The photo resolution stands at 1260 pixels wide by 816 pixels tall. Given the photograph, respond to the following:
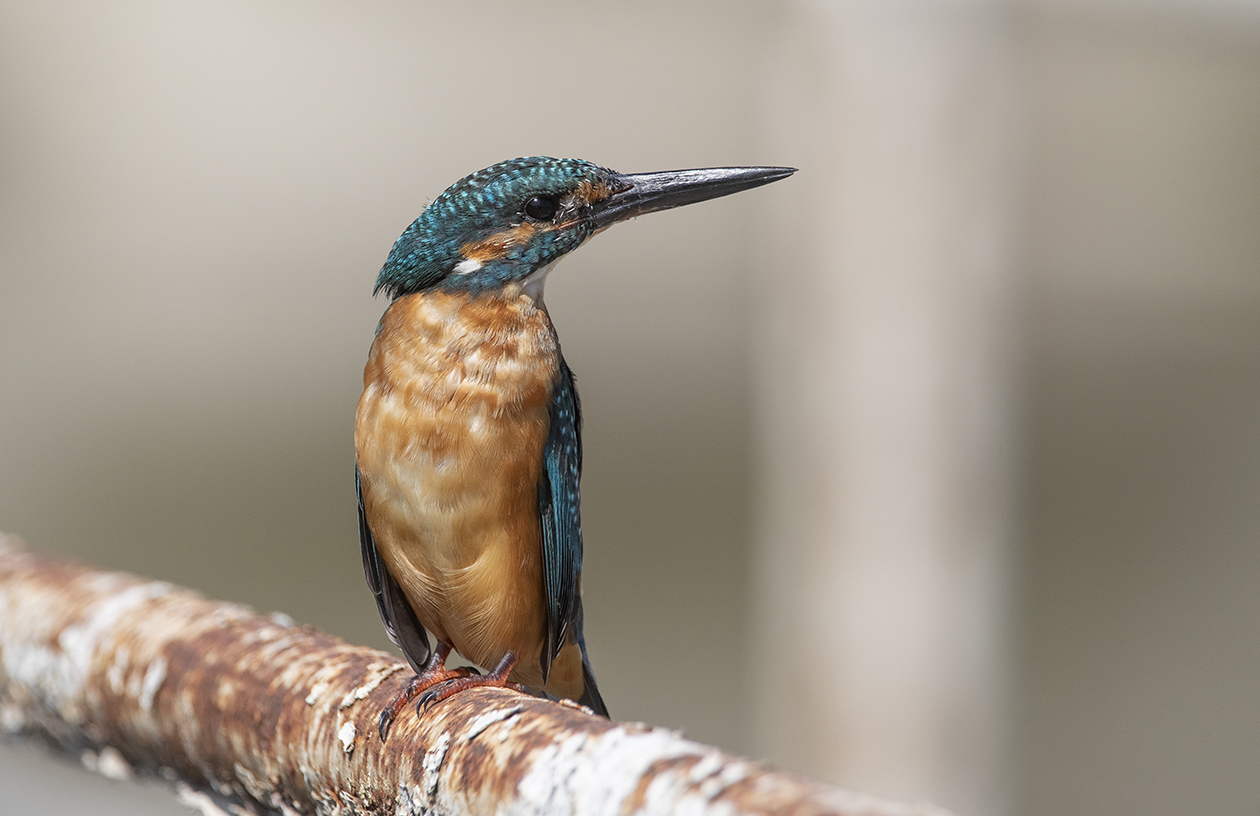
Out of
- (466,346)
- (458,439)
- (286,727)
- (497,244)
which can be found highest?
(497,244)

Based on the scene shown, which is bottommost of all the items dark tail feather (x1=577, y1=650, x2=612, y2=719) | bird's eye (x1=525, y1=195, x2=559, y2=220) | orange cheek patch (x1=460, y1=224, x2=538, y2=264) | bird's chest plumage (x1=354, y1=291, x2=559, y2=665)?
dark tail feather (x1=577, y1=650, x2=612, y2=719)

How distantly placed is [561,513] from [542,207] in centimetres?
45

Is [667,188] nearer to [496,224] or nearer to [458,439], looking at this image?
[496,224]

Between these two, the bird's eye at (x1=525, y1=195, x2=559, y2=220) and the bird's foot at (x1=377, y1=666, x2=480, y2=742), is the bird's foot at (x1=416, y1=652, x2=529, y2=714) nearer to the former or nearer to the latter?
the bird's foot at (x1=377, y1=666, x2=480, y2=742)

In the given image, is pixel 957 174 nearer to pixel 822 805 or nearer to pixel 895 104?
pixel 895 104

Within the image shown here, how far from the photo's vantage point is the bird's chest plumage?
5.13 ft

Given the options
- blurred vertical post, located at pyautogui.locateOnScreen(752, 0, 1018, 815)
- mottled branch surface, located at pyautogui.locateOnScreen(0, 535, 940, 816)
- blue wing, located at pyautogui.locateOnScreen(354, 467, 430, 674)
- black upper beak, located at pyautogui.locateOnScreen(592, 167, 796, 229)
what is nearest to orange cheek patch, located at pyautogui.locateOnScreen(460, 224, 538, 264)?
black upper beak, located at pyautogui.locateOnScreen(592, 167, 796, 229)

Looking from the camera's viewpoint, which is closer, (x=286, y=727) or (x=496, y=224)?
(x=286, y=727)

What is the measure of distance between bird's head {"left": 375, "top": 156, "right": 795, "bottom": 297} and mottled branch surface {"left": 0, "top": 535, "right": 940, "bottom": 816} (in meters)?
0.53

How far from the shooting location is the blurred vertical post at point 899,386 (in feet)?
11.2

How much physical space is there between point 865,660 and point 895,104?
5.49ft

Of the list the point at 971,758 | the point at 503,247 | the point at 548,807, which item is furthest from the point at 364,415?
the point at 971,758

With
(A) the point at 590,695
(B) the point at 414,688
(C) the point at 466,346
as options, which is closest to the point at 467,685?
(B) the point at 414,688

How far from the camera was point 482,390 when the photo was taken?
5.18ft
